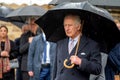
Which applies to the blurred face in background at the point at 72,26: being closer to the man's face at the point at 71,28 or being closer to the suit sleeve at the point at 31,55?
the man's face at the point at 71,28

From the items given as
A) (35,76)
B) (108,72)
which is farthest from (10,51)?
(108,72)

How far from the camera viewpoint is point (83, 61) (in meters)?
5.08

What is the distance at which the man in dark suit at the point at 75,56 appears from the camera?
509 centimetres

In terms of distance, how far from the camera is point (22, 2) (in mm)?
16859

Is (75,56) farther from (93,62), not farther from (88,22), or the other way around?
(88,22)

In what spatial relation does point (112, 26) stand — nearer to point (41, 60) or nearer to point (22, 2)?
point (41, 60)

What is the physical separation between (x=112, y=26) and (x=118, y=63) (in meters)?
1.61

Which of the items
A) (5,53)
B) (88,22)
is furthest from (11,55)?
(88,22)

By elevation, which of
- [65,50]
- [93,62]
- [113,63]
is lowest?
[113,63]

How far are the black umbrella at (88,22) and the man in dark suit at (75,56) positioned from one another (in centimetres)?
12

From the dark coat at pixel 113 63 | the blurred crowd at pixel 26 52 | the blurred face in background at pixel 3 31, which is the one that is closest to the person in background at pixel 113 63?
the dark coat at pixel 113 63

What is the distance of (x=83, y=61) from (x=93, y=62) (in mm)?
122

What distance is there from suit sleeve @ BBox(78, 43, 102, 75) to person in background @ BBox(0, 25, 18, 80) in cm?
493

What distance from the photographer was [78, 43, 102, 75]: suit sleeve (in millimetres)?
5066
